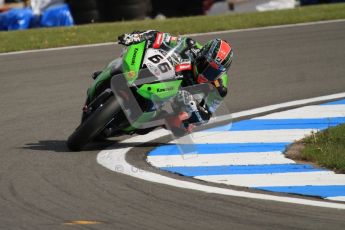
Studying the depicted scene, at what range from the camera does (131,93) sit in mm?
8828

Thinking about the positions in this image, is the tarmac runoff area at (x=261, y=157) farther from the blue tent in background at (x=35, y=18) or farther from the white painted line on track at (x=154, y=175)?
the blue tent in background at (x=35, y=18)

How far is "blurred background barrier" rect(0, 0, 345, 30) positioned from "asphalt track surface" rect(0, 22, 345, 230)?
15.2 ft

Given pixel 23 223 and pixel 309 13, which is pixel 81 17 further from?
pixel 23 223

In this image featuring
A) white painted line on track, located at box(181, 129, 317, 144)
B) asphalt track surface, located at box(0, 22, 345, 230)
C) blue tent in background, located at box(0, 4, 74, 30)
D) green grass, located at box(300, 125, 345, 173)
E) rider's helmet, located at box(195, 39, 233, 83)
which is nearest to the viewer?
asphalt track surface, located at box(0, 22, 345, 230)

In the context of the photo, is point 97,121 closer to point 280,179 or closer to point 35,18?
point 280,179

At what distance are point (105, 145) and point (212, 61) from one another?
1.42 metres

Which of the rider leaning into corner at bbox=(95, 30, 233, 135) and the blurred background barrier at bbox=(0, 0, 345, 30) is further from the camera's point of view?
the blurred background barrier at bbox=(0, 0, 345, 30)

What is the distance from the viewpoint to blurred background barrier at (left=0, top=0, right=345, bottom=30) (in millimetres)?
20969

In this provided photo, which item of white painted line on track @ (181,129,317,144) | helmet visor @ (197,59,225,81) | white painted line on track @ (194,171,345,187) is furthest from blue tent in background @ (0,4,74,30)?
white painted line on track @ (194,171,345,187)

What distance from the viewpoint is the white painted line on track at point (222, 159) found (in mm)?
8359

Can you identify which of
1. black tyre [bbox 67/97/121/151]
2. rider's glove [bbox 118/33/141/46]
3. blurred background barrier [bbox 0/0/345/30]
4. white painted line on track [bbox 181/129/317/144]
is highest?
rider's glove [bbox 118/33/141/46]

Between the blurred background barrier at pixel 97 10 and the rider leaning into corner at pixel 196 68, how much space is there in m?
12.1

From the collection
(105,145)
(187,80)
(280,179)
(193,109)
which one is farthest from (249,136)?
(280,179)

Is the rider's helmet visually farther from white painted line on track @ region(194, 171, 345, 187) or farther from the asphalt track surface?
white painted line on track @ region(194, 171, 345, 187)
